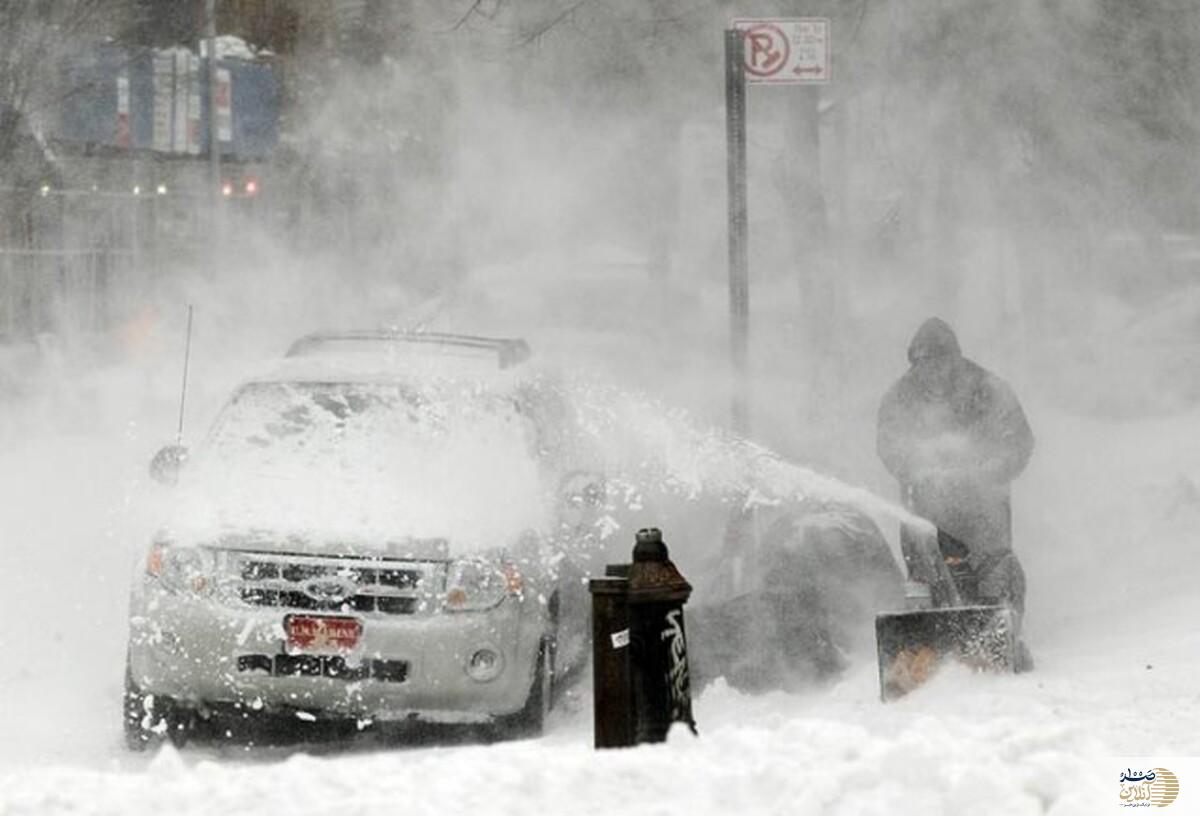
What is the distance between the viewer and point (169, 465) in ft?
25.8

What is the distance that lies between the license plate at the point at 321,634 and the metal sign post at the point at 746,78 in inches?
151

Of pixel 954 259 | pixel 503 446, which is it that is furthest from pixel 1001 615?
pixel 954 259

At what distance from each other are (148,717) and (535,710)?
1.49 metres

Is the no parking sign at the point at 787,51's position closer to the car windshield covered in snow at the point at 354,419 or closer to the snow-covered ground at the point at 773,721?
the car windshield covered in snow at the point at 354,419

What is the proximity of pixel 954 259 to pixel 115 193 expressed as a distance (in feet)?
68.0

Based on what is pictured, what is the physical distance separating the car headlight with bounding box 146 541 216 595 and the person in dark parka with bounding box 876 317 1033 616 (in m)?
3.84

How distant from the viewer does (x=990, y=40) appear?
532 inches

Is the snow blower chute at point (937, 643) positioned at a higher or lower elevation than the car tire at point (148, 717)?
higher

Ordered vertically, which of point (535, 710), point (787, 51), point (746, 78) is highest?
point (787, 51)

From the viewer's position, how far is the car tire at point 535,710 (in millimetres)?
7012

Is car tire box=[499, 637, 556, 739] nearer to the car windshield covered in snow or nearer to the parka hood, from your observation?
the car windshield covered in snow

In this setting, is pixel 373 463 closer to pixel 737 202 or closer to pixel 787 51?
pixel 737 202

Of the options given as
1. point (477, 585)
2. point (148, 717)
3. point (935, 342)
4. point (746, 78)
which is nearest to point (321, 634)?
point (477, 585)

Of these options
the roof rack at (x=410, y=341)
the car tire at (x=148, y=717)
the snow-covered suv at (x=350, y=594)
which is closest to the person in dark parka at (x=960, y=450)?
the roof rack at (x=410, y=341)
